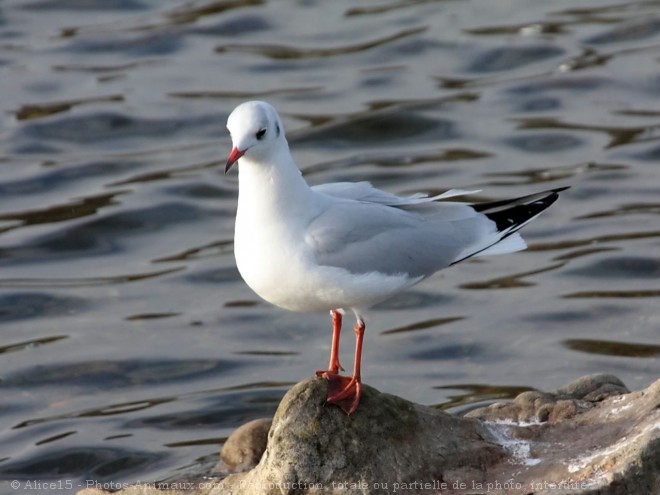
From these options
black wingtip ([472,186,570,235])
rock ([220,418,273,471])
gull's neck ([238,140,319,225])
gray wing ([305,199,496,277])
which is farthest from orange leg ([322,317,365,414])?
rock ([220,418,273,471])

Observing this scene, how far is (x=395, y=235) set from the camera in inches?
265

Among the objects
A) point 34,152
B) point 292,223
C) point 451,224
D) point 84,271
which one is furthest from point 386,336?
point 34,152

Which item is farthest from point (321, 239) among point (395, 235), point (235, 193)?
point (235, 193)

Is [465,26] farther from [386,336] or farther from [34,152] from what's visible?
[386,336]

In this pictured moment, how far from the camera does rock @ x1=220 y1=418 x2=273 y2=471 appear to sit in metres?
7.64

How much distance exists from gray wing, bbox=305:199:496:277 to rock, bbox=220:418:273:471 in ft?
4.91

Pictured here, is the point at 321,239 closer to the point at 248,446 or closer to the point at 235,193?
the point at 248,446

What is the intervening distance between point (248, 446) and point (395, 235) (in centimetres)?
170

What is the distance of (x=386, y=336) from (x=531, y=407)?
13.2ft

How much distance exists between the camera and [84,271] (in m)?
12.3

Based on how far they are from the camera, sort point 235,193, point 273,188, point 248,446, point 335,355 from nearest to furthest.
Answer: point 273,188, point 335,355, point 248,446, point 235,193

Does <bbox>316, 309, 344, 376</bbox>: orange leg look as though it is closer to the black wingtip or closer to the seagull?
the seagull

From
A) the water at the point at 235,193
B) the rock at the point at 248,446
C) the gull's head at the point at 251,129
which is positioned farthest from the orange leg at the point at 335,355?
the water at the point at 235,193

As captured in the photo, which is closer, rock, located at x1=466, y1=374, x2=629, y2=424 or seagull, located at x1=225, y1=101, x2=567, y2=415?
seagull, located at x1=225, y1=101, x2=567, y2=415
